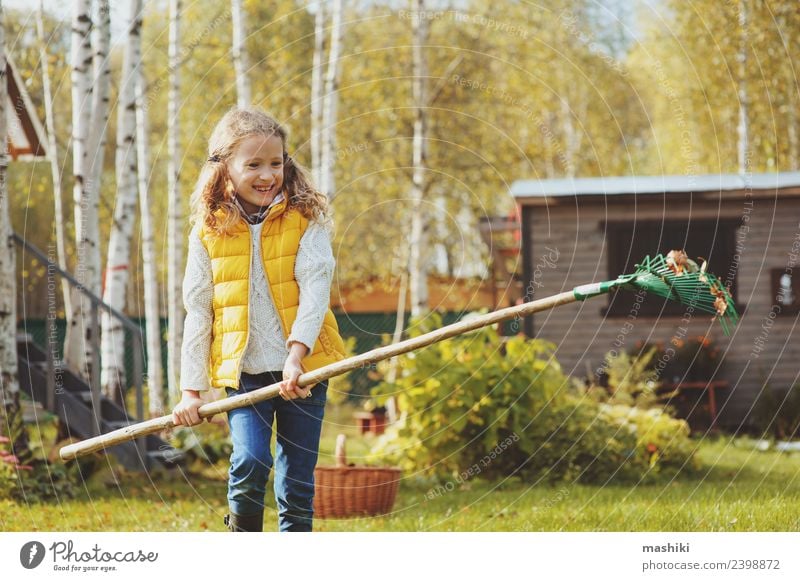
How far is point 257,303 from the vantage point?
3.57m

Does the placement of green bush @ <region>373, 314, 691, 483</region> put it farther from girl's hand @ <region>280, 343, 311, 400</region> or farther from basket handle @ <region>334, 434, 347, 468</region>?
girl's hand @ <region>280, 343, 311, 400</region>

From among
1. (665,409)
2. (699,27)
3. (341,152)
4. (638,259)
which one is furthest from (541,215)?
(699,27)

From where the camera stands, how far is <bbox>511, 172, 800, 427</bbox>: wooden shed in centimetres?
1033

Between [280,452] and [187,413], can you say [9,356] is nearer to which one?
[187,413]

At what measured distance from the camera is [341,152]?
536 inches

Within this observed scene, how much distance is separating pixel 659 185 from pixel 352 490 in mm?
5848

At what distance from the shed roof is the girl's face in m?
6.65

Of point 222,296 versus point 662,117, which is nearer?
point 222,296

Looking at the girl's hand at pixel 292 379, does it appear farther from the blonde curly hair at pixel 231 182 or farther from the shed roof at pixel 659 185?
the shed roof at pixel 659 185

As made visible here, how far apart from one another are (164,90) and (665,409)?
38.5ft

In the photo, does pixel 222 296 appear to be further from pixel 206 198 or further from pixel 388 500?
pixel 388 500

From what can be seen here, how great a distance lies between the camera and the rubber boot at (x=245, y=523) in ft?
11.6
